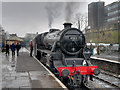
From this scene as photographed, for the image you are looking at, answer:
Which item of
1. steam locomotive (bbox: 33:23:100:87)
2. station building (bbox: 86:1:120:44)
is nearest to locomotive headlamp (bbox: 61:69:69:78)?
steam locomotive (bbox: 33:23:100:87)

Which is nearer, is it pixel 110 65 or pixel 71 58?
pixel 71 58

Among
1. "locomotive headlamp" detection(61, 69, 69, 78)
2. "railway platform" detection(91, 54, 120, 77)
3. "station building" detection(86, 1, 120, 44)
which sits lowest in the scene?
"railway platform" detection(91, 54, 120, 77)

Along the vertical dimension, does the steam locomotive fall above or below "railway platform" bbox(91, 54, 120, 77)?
above

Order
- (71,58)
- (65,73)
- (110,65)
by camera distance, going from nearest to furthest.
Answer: (65,73)
(71,58)
(110,65)

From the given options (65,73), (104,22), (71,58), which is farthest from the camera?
(104,22)

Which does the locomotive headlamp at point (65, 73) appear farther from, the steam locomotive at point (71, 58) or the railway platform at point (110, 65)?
the railway platform at point (110, 65)

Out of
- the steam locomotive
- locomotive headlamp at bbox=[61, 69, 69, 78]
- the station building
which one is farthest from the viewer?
the station building

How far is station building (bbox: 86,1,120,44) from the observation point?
33.5 m

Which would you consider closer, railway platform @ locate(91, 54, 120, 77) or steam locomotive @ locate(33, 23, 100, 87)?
steam locomotive @ locate(33, 23, 100, 87)

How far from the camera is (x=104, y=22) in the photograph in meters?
57.4

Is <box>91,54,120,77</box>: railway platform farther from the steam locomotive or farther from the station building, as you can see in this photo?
the station building

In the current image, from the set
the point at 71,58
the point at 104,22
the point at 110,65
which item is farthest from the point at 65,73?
the point at 104,22

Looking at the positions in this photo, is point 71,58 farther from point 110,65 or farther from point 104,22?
point 104,22

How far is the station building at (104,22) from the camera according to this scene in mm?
33528
